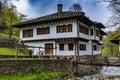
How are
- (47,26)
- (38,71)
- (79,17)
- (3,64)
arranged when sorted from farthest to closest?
(47,26)
(79,17)
(38,71)
(3,64)

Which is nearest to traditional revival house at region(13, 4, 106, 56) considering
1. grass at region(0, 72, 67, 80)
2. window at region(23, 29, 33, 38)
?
window at region(23, 29, 33, 38)

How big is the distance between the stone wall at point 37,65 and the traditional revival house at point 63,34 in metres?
4.36

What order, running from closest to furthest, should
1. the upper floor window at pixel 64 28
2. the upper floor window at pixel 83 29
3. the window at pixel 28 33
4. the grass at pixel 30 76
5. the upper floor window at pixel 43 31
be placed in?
the grass at pixel 30 76
the upper floor window at pixel 64 28
the upper floor window at pixel 83 29
the upper floor window at pixel 43 31
the window at pixel 28 33

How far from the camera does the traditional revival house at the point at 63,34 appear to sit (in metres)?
30.4

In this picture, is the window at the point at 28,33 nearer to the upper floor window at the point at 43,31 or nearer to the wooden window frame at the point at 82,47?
the upper floor window at the point at 43,31

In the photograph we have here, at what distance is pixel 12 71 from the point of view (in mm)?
17922

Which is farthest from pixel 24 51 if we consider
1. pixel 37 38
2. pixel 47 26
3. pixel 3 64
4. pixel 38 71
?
pixel 3 64

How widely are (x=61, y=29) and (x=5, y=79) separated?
16.8 m

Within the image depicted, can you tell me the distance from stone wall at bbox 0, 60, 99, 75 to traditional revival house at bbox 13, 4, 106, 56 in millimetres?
4361

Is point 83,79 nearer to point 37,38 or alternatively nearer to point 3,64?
point 3,64

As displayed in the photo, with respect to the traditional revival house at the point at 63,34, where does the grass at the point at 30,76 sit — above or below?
below

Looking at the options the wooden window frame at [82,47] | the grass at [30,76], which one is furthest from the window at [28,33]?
Result: the grass at [30,76]

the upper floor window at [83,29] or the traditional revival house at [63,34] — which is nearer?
the traditional revival house at [63,34]

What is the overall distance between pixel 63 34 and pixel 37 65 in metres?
11.1
